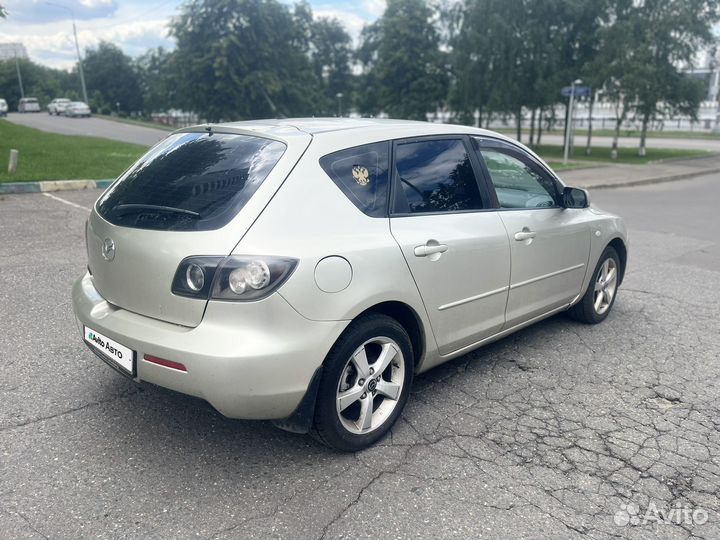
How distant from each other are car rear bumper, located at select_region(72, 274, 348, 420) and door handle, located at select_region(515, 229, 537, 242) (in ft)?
5.40

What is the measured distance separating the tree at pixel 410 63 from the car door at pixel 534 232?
117 ft

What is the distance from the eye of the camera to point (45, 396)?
343 cm

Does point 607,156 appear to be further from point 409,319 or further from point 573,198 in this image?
point 409,319

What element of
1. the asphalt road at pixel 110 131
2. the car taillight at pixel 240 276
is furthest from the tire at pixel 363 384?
the asphalt road at pixel 110 131

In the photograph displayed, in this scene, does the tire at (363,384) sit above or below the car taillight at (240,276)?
below

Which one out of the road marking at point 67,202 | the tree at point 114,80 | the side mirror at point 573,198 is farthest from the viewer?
the tree at point 114,80

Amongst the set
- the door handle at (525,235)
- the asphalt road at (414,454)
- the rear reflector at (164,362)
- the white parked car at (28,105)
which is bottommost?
the asphalt road at (414,454)

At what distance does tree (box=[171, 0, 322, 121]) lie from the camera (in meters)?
29.2

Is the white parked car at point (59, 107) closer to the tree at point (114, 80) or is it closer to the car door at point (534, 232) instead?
the tree at point (114, 80)

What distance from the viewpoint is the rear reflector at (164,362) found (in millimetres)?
2525

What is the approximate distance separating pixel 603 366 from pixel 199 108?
30.0 metres

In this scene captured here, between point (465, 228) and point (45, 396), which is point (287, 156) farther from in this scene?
point (45, 396)

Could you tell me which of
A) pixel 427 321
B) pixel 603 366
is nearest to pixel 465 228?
pixel 427 321

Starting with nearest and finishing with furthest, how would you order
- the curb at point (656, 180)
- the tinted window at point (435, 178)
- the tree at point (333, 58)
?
the tinted window at point (435, 178) → the curb at point (656, 180) → the tree at point (333, 58)
